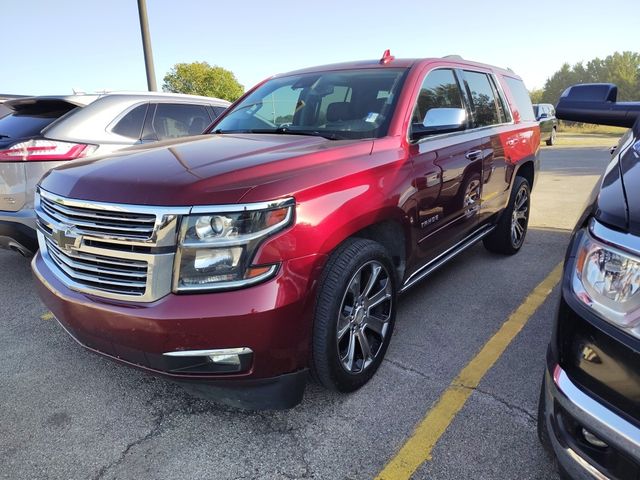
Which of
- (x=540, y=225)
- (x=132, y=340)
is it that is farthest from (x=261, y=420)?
(x=540, y=225)

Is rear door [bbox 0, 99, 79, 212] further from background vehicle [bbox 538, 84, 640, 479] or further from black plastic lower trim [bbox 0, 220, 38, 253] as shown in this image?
background vehicle [bbox 538, 84, 640, 479]

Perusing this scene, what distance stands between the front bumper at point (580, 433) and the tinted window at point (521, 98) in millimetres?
3986

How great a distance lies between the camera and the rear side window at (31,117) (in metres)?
4.40

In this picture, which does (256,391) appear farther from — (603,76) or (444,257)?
(603,76)

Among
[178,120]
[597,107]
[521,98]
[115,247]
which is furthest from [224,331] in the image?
[521,98]

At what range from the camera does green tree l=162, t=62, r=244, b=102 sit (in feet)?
119

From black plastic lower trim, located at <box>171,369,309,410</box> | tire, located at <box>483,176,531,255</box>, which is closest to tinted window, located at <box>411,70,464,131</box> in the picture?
tire, located at <box>483,176,531,255</box>

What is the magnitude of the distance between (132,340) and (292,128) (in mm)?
1814

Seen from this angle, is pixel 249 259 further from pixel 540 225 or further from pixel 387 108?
pixel 540 225

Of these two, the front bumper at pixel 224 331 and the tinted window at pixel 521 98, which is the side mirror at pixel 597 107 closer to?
the tinted window at pixel 521 98

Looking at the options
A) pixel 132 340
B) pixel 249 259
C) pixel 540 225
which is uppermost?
pixel 249 259

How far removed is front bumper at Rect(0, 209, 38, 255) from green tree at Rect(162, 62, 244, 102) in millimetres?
33880

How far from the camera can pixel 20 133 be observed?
4359mm

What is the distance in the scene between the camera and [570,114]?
3.14 m
